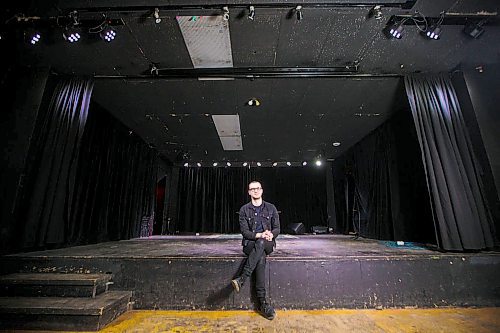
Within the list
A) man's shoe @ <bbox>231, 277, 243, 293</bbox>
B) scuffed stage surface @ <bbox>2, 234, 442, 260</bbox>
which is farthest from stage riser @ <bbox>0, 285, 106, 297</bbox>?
man's shoe @ <bbox>231, 277, 243, 293</bbox>

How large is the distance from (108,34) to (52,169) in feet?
6.66

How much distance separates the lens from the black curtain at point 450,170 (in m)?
3.14

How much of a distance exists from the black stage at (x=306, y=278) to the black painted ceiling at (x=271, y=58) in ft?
9.27

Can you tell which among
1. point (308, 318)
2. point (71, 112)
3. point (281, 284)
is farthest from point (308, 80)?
point (71, 112)

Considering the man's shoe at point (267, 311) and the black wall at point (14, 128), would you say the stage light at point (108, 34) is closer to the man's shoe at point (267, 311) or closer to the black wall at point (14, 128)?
the black wall at point (14, 128)

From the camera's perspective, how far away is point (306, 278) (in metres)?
2.74

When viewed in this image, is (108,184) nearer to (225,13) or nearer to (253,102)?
(253,102)

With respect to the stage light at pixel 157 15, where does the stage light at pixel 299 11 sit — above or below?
below

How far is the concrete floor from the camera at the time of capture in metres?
2.18

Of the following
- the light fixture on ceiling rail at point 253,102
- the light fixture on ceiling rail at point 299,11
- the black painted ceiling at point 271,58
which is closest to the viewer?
the light fixture on ceiling rail at point 299,11

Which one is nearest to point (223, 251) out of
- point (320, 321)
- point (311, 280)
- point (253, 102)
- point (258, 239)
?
point (258, 239)

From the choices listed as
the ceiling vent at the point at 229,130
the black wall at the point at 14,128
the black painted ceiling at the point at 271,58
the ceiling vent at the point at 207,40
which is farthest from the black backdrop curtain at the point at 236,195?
the ceiling vent at the point at 207,40

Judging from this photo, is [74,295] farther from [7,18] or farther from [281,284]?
[7,18]

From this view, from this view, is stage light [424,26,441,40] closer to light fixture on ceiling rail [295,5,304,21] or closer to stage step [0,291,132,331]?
light fixture on ceiling rail [295,5,304,21]
